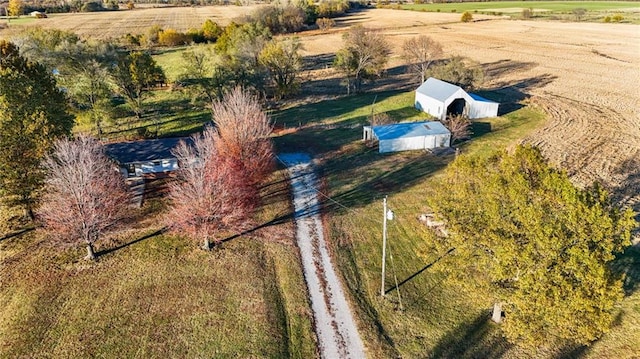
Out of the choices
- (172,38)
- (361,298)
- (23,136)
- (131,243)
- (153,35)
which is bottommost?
(361,298)

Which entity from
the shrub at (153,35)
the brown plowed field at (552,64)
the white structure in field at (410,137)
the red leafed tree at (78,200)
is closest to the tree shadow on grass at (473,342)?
the brown plowed field at (552,64)

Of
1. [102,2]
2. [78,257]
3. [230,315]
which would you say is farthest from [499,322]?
[102,2]

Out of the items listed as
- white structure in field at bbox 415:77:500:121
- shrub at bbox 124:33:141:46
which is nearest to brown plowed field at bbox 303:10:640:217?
white structure in field at bbox 415:77:500:121

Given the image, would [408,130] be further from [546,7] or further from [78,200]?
[546,7]

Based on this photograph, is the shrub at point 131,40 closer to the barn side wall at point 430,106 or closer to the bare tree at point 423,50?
the bare tree at point 423,50

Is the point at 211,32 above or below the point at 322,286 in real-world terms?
above

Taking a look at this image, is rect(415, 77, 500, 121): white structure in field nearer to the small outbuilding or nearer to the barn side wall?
the barn side wall

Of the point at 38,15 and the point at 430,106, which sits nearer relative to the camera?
the point at 430,106

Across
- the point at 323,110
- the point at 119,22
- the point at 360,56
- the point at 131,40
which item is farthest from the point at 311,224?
the point at 119,22
